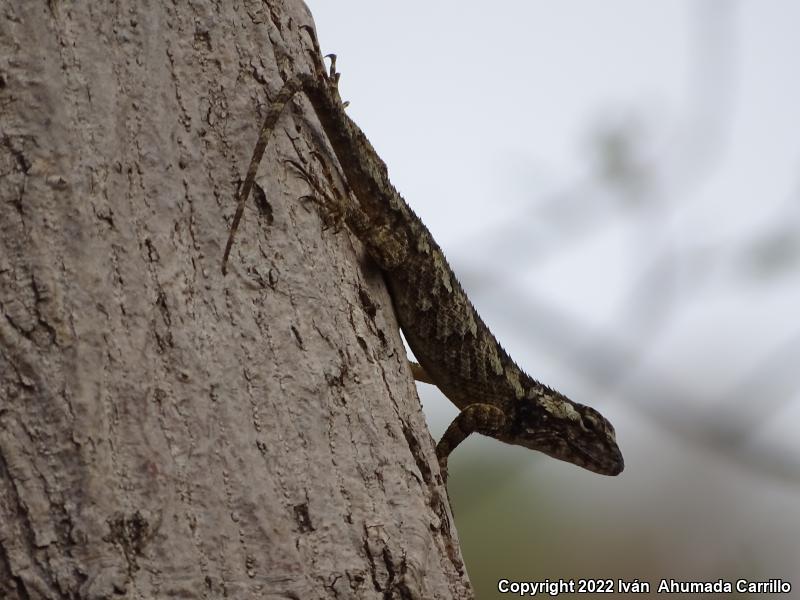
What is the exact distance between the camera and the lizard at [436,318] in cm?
418

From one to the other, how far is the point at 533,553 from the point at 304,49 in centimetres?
Answer: 358

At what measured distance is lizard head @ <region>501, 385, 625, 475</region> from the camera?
6.05m

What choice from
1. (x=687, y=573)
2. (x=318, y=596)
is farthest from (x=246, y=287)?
(x=687, y=573)

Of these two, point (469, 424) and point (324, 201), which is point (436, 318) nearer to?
point (469, 424)

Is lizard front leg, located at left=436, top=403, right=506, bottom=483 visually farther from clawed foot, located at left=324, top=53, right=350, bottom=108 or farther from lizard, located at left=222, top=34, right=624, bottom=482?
clawed foot, located at left=324, top=53, right=350, bottom=108

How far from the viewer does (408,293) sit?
4.78 m

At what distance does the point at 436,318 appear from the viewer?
16.9ft

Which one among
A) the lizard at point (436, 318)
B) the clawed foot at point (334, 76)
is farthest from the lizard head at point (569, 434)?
the clawed foot at point (334, 76)

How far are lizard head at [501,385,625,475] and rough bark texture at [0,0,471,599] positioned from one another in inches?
93.7

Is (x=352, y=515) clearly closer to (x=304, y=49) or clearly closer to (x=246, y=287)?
(x=246, y=287)

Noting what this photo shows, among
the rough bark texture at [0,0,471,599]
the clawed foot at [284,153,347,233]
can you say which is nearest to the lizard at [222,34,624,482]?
the clawed foot at [284,153,347,233]

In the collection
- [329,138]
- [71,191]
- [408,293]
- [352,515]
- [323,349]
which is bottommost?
[352,515]

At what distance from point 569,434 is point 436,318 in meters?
1.60

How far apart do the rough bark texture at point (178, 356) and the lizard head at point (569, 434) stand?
7.81 feet
